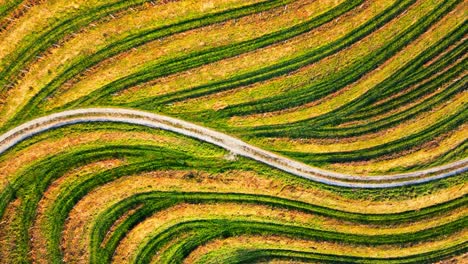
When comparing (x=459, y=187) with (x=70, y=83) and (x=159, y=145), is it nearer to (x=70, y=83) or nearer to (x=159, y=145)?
(x=159, y=145)

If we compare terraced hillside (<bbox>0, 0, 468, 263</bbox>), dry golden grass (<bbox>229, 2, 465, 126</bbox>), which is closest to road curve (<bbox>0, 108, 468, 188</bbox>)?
terraced hillside (<bbox>0, 0, 468, 263</bbox>)

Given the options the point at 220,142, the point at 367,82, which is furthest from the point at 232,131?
the point at 367,82

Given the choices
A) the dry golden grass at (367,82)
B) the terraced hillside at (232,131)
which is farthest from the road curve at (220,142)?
the dry golden grass at (367,82)

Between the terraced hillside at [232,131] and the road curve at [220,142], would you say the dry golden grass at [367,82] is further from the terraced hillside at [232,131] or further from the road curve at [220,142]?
the road curve at [220,142]

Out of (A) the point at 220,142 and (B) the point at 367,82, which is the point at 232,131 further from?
(B) the point at 367,82

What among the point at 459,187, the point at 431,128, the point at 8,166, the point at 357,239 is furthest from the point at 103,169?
the point at 459,187

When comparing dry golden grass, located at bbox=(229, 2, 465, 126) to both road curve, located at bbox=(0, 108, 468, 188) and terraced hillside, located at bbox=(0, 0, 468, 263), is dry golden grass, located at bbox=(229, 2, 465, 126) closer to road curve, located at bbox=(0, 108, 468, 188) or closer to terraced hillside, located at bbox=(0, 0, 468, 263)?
terraced hillside, located at bbox=(0, 0, 468, 263)
